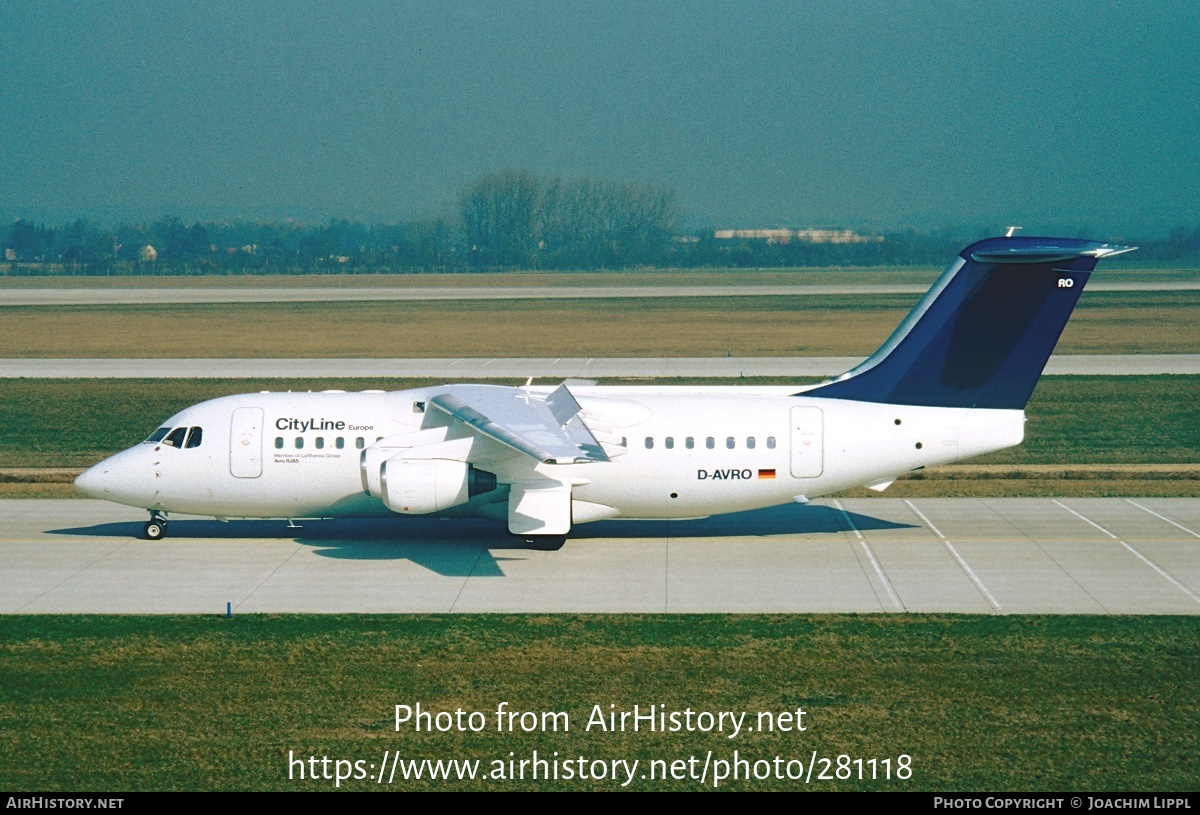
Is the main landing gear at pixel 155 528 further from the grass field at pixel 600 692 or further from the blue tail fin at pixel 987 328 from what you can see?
the blue tail fin at pixel 987 328

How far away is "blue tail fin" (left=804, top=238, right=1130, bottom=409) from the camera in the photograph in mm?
25266

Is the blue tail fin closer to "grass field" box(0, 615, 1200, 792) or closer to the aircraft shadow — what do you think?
the aircraft shadow

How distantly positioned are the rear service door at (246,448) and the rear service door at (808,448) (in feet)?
36.9

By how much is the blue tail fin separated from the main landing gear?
603 inches

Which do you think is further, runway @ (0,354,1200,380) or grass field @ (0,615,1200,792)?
runway @ (0,354,1200,380)

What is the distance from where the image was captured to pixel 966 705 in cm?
1744

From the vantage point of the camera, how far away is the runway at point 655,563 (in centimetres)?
2278

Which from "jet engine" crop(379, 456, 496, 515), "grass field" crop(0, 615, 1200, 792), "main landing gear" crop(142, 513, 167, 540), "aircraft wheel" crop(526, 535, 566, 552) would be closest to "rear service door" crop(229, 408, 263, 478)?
"main landing gear" crop(142, 513, 167, 540)

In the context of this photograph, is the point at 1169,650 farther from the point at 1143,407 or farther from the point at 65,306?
the point at 65,306

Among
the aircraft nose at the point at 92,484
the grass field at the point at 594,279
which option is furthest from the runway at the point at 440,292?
the aircraft nose at the point at 92,484

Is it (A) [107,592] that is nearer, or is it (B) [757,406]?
(A) [107,592]

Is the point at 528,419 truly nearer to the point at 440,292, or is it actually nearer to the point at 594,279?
the point at 440,292
